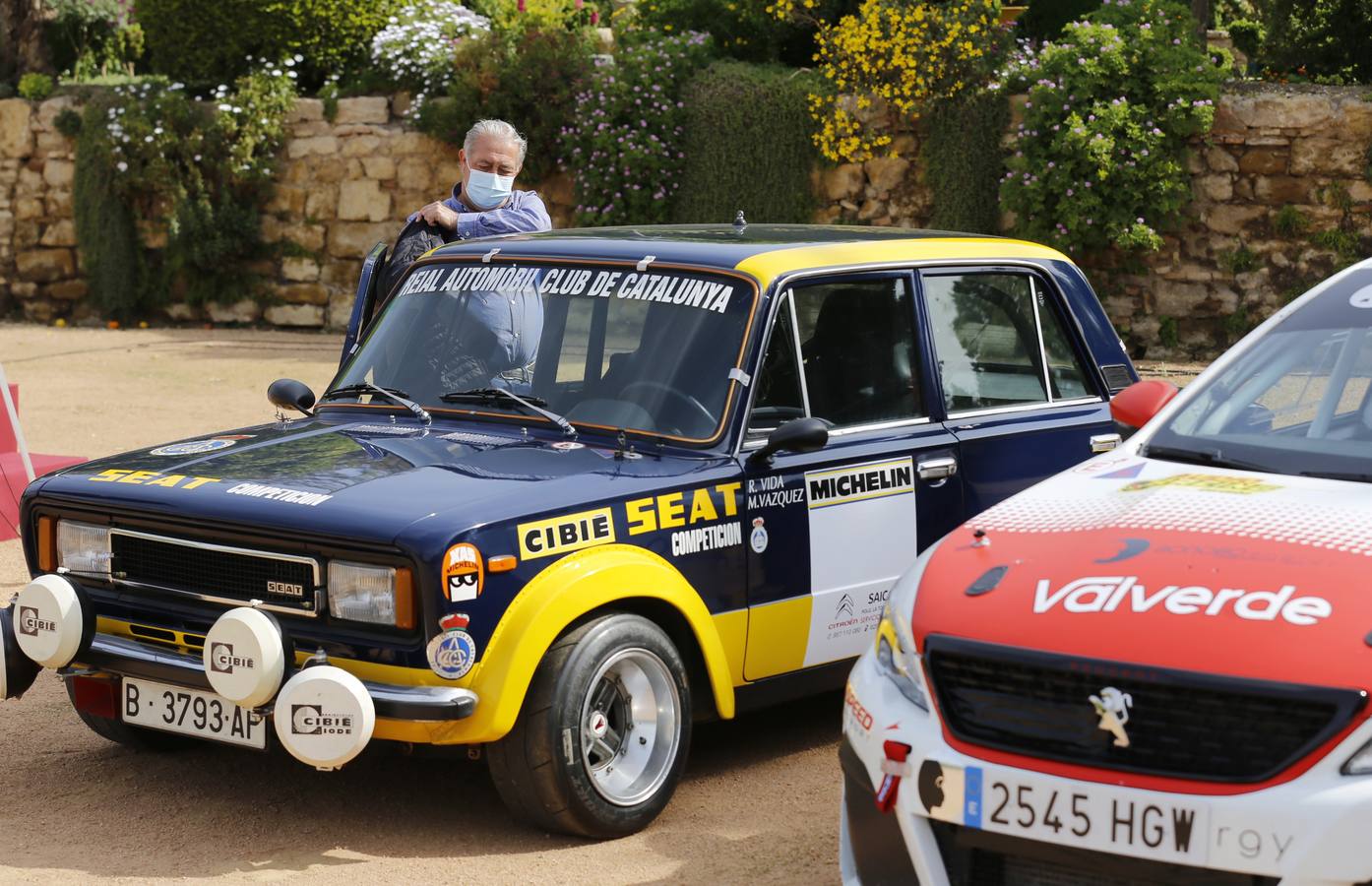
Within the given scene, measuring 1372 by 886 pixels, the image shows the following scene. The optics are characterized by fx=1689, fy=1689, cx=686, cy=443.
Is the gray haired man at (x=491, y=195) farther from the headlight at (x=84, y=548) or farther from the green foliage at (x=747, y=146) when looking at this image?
the green foliage at (x=747, y=146)

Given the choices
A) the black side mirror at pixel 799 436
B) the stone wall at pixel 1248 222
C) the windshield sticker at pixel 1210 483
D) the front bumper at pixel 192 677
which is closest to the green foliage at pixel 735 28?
the stone wall at pixel 1248 222

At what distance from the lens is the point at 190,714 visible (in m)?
4.63

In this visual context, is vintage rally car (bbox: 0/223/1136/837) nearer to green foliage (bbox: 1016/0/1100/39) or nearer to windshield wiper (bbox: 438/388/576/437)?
windshield wiper (bbox: 438/388/576/437)

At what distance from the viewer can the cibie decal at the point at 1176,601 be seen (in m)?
3.15

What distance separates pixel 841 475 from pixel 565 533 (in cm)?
110

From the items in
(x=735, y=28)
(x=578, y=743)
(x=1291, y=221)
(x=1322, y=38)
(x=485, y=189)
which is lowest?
(x=578, y=743)

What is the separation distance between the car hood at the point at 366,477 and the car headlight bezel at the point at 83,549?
9cm

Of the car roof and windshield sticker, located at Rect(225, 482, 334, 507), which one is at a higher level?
the car roof

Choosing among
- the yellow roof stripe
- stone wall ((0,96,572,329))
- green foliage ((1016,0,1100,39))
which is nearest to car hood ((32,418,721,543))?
the yellow roof stripe

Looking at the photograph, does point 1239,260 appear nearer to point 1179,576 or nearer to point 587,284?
point 587,284

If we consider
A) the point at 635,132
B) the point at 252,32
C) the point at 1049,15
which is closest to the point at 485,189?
the point at 635,132

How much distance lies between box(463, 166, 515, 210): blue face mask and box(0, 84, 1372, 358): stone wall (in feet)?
29.1

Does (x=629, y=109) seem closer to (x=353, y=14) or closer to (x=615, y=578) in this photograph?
(x=353, y=14)

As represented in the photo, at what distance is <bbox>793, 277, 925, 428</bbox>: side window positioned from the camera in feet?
17.6
